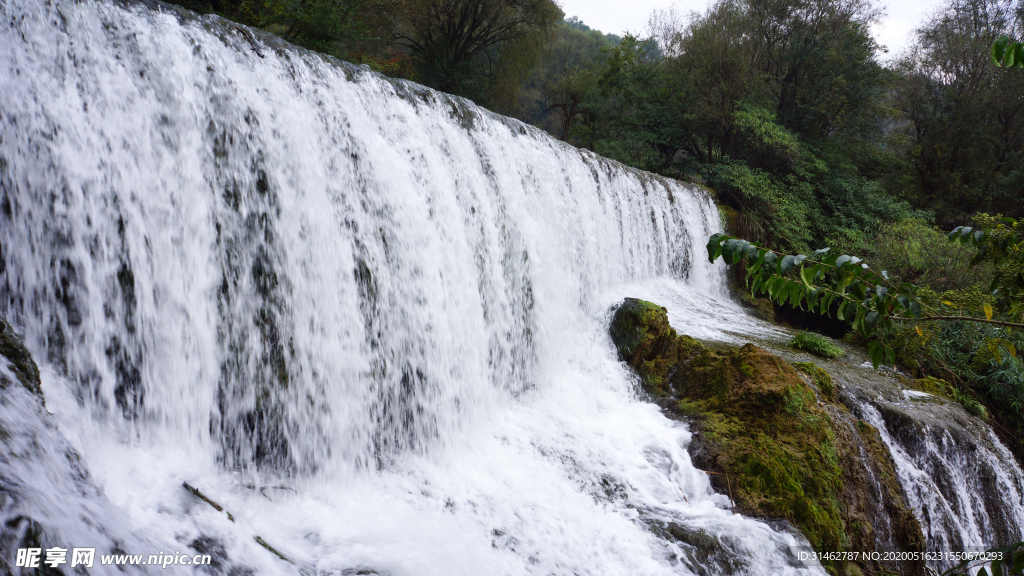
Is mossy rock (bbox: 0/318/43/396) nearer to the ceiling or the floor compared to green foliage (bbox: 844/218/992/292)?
nearer to the floor

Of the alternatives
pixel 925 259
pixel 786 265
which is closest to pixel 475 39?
pixel 925 259

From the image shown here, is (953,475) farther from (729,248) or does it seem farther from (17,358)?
(17,358)

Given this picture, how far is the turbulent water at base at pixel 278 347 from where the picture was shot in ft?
8.82

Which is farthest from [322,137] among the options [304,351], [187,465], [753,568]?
[753,568]

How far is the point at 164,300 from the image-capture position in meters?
3.21

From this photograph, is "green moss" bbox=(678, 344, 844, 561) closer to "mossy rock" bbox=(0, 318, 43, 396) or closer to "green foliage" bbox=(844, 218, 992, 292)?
"mossy rock" bbox=(0, 318, 43, 396)

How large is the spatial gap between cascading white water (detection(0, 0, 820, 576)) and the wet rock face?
273mm

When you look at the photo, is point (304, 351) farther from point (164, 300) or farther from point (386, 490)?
point (386, 490)

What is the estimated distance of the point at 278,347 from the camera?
3.73m

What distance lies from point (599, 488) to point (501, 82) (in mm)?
18017

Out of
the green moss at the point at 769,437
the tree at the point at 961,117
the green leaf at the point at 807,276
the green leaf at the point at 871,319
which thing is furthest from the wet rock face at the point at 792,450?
the tree at the point at 961,117

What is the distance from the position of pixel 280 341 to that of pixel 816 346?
7.04 m

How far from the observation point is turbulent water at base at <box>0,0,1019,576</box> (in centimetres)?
269

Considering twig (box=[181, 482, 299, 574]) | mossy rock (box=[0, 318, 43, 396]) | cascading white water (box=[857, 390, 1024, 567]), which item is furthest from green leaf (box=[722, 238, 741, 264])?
cascading white water (box=[857, 390, 1024, 567])
